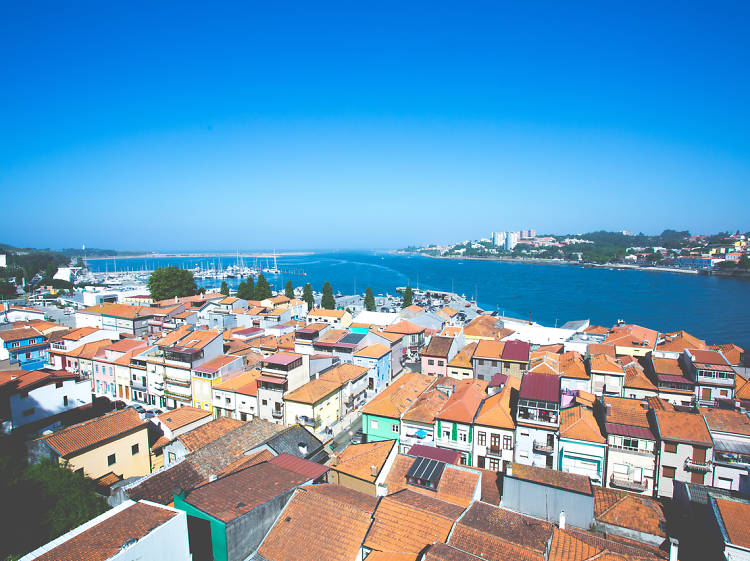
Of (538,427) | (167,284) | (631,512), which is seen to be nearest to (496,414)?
(538,427)

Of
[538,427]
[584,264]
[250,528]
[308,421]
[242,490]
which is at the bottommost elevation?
[584,264]

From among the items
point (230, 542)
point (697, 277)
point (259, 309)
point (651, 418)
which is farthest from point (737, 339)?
point (697, 277)

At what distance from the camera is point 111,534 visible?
764 cm

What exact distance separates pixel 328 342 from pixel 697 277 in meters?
113

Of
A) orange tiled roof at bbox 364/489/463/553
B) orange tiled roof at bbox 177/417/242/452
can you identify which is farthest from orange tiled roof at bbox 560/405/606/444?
orange tiled roof at bbox 177/417/242/452

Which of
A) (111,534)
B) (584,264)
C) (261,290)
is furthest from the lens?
(584,264)

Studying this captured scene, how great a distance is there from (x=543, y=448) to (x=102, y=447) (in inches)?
585

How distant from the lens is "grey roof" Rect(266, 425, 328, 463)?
1314 centimetres

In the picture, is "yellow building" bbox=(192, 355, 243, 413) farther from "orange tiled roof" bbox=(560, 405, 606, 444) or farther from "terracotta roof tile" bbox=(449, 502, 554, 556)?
"orange tiled roof" bbox=(560, 405, 606, 444)

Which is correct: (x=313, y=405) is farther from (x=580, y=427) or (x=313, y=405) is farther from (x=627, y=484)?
(x=627, y=484)

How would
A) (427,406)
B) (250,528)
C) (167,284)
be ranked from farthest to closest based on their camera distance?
1. (167,284)
2. (427,406)
3. (250,528)

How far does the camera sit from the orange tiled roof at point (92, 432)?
12.0 m

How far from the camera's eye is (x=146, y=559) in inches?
295

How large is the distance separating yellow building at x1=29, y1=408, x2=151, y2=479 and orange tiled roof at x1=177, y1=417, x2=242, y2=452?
1557 mm
